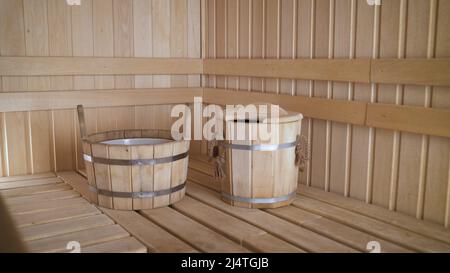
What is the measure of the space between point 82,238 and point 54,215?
447 millimetres

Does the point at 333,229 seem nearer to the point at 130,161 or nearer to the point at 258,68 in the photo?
the point at 130,161

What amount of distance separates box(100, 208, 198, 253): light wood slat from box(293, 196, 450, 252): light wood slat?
88 centimetres

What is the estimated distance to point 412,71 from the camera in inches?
101

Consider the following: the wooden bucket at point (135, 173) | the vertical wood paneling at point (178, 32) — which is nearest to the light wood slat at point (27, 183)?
the wooden bucket at point (135, 173)

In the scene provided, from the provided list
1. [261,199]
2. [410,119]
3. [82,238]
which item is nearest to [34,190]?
[82,238]

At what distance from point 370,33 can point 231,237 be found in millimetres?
1457

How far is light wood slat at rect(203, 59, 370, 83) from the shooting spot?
2864mm

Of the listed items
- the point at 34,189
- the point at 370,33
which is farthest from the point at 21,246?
the point at 370,33

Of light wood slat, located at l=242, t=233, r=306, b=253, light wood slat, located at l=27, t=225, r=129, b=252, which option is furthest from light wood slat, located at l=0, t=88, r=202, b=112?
→ light wood slat, located at l=242, t=233, r=306, b=253

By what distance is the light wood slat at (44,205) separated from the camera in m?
2.79

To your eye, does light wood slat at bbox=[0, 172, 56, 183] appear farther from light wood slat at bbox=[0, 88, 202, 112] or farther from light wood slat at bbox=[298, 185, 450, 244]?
light wood slat at bbox=[298, 185, 450, 244]

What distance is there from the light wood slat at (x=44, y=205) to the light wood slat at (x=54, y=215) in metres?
→ 0.06

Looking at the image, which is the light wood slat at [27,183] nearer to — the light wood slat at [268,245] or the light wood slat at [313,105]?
the light wood slat at [313,105]

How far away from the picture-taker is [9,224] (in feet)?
8.46
